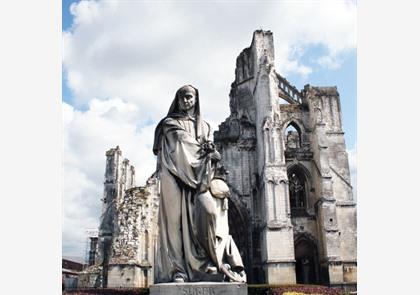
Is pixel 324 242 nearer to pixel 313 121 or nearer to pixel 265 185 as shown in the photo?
pixel 265 185

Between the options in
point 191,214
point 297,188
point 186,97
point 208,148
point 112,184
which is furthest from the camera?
point 112,184

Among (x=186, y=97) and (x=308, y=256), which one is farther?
(x=308, y=256)

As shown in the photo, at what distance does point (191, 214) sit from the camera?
177 inches

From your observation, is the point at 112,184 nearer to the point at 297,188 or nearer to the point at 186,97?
the point at 297,188

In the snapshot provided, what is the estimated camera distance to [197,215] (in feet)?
14.4

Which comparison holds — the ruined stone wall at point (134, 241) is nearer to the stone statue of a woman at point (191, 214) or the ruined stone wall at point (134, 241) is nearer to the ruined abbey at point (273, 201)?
the ruined abbey at point (273, 201)

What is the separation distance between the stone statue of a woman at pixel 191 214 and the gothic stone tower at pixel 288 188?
22.5m

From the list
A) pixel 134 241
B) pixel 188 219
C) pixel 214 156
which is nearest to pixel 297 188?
pixel 134 241

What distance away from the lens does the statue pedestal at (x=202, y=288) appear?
4.05 meters

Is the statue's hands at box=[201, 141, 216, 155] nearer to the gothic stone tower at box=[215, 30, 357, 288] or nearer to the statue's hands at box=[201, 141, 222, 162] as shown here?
the statue's hands at box=[201, 141, 222, 162]

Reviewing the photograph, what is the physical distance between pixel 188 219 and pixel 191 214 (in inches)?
2.5

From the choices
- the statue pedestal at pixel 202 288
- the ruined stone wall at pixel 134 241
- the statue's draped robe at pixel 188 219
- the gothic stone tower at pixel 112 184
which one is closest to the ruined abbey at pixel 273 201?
the ruined stone wall at pixel 134 241

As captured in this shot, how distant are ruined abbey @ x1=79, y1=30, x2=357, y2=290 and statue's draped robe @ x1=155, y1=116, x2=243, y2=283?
68.1ft

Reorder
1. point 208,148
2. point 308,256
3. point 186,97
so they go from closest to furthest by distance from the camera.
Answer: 1. point 208,148
2. point 186,97
3. point 308,256
